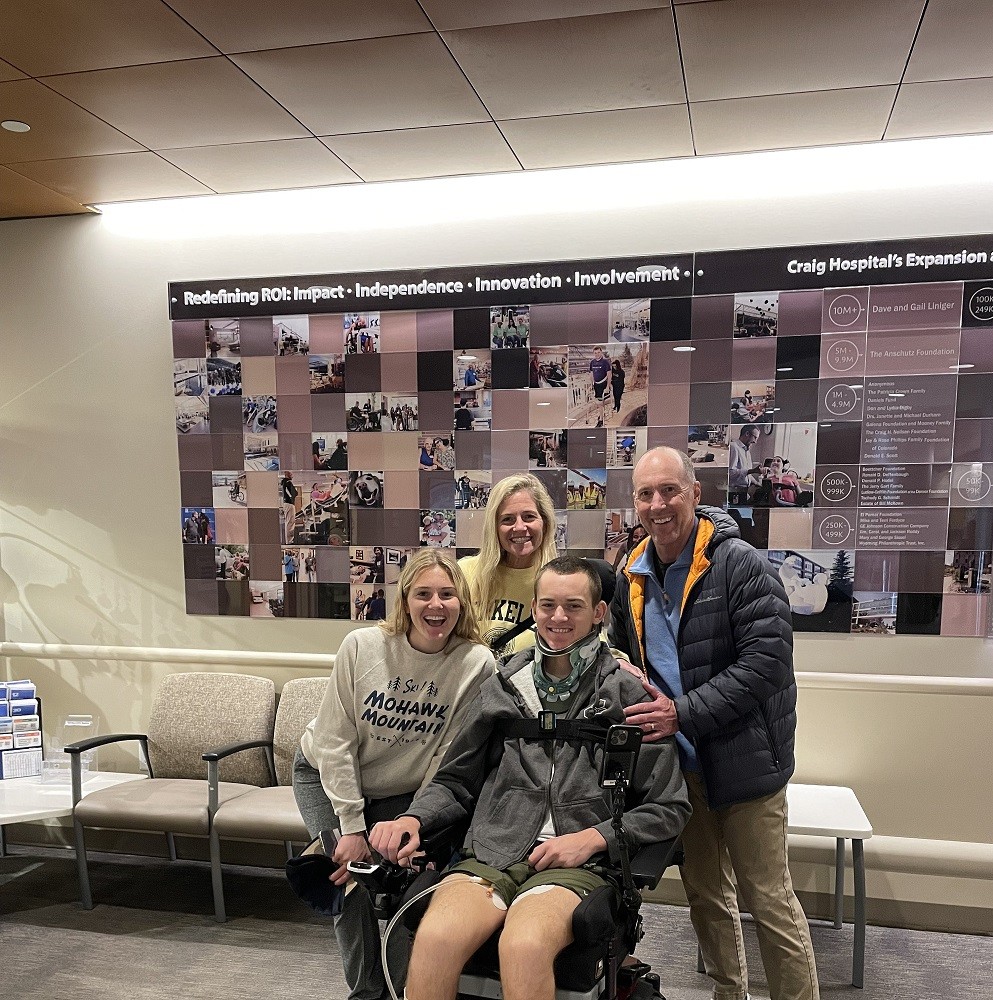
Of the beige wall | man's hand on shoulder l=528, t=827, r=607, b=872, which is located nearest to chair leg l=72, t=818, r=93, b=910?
the beige wall

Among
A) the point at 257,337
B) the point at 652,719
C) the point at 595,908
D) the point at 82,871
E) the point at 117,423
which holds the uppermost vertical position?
the point at 257,337

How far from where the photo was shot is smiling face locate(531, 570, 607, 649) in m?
2.28

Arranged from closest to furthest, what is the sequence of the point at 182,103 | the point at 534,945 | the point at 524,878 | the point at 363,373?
the point at 534,945 < the point at 524,878 < the point at 182,103 < the point at 363,373

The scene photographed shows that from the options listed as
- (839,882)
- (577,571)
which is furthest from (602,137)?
(839,882)

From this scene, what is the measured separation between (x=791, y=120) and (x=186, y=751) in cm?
374

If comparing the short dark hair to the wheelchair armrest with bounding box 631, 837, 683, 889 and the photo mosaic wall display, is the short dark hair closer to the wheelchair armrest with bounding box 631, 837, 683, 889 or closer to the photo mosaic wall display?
the wheelchair armrest with bounding box 631, 837, 683, 889

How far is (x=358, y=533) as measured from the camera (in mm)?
3979

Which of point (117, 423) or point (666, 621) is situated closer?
point (666, 621)

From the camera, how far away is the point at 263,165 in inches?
138

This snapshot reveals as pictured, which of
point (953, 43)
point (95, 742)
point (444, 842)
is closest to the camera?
point (444, 842)

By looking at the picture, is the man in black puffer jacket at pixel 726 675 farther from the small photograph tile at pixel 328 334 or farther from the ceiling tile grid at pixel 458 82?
the small photograph tile at pixel 328 334

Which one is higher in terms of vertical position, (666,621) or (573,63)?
(573,63)

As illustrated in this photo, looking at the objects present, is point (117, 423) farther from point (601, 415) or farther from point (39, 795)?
point (601, 415)

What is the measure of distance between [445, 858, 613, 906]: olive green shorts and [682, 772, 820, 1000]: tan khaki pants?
606mm
